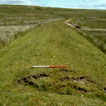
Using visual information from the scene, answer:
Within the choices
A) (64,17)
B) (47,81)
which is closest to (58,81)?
(47,81)

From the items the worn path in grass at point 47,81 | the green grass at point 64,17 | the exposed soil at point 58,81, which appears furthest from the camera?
the green grass at point 64,17

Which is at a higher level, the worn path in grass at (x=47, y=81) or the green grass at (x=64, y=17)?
the green grass at (x=64, y=17)

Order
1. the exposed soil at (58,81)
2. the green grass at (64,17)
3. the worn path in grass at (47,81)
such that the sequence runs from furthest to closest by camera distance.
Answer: the green grass at (64,17) → the exposed soil at (58,81) → the worn path in grass at (47,81)

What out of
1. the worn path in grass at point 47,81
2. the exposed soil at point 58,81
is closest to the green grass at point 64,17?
the worn path in grass at point 47,81

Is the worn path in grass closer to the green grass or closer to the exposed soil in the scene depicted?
the exposed soil

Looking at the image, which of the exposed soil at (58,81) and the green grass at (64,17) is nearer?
the exposed soil at (58,81)

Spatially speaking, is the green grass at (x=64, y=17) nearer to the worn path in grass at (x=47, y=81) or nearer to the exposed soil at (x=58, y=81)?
the worn path in grass at (x=47, y=81)

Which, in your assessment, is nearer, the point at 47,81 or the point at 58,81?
the point at 47,81

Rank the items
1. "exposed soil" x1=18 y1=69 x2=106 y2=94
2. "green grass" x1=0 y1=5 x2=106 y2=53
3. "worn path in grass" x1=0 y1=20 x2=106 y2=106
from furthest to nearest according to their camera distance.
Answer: "green grass" x1=0 y1=5 x2=106 y2=53 → "exposed soil" x1=18 y1=69 x2=106 y2=94 → "worn path in grass" x1=0 y1=20 x2=106 y2=106

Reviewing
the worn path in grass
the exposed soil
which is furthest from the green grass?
the exposed soil

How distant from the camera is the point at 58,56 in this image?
13859mm

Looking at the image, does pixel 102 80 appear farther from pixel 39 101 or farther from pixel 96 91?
pixel 39 101

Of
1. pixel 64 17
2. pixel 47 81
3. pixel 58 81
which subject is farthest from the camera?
pixel 64 17

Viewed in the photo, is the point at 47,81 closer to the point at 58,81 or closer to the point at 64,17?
the point at 58,81
